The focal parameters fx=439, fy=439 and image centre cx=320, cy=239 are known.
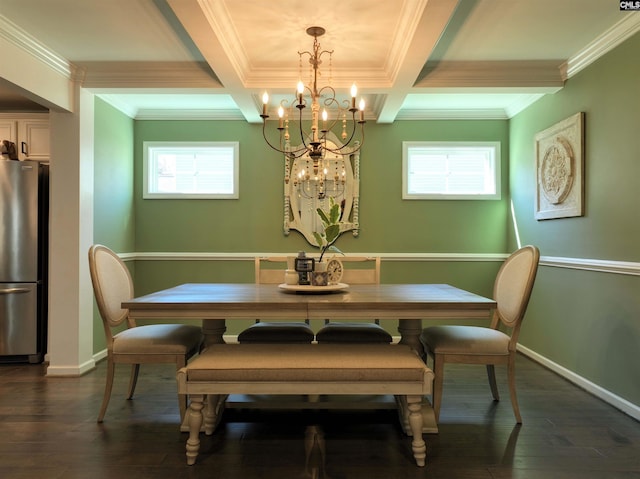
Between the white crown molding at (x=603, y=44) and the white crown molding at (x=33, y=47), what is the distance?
3.69 meters

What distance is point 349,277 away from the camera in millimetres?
3227

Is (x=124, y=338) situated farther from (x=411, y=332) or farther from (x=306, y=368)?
(x=411, y=332)

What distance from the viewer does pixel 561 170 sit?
10.9 ft

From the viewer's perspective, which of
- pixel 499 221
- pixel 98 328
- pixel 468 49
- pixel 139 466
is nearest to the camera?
pixel 139 466

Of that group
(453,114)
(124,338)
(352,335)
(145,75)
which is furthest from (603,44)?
(124,338)

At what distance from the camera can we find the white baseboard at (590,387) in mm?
2562

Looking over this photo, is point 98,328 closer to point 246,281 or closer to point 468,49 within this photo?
point 246,281

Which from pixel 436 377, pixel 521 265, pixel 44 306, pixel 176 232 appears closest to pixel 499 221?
pixel 521 265

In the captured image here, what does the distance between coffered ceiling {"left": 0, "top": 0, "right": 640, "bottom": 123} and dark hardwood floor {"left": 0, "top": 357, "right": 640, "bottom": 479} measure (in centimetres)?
215

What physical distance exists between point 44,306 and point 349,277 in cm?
266

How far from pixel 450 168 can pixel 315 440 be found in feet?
10.3

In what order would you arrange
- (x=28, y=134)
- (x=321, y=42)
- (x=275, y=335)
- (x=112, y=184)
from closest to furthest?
(x=275, y=335)
(x=321, y=42)
(x=28, y=134)
(x=112, y=184)

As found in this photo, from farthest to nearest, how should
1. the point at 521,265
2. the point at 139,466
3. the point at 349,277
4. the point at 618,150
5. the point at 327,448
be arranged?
the point at 349,277, the point at 618,150, the point at 521,265, the point at 327,448, the point at 139,466

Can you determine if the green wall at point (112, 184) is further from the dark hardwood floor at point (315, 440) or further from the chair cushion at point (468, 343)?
the chair cushion at point (468, 343)
